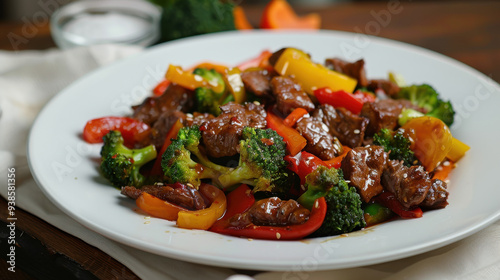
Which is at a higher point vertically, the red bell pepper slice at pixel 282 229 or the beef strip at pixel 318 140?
the beef strip at pixel 318 140

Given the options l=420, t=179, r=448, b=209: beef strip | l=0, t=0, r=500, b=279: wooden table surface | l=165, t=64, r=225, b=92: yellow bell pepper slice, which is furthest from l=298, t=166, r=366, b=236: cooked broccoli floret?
l=0, t=0, r=500, b=279: wooden table surface

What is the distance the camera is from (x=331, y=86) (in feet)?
11.4

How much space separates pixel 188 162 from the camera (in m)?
2.96

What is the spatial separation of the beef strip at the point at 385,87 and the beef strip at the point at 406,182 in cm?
89

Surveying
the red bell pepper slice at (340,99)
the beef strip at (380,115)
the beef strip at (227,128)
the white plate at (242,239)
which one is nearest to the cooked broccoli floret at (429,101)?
the white plate at (242,239)

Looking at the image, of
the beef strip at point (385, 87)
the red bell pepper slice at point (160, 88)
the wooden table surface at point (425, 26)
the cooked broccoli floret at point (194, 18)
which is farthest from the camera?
the wooden table surface at point (425, 26)

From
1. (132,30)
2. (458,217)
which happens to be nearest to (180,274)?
(458,217)

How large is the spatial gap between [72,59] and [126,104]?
84cm

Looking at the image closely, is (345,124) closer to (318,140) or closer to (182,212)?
(318,140)

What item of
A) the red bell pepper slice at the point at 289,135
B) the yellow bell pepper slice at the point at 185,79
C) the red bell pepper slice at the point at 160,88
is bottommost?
the red bell pepper slice at the point at 160,88

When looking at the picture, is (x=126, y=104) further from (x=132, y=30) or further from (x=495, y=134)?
(x=495, y=134)

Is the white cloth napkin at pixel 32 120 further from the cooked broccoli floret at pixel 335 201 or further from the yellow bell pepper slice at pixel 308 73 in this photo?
the yellow bell pepper slice at pixel 308 73

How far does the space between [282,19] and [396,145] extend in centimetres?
277

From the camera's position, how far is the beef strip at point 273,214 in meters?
2.72
